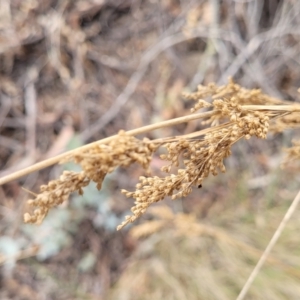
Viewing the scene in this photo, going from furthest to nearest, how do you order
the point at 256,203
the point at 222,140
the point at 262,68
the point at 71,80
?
1. the point at 71,80
2. the point at 262,68
3. the point at 256,203
4. the point at 222,140

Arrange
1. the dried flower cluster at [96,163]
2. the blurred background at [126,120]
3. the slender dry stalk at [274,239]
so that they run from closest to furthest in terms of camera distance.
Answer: the dried flower cluster at [96,163] < the slender dry stalk at [274,239] < the blurred background at [126,120]

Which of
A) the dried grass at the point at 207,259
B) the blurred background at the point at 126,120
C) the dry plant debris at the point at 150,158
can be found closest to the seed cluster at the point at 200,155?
the dry plant debris at the point at 150,158

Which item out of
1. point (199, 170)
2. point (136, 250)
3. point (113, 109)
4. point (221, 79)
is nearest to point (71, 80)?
point (113, 109)

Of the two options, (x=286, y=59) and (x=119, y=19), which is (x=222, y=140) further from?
(x=119, y=19)

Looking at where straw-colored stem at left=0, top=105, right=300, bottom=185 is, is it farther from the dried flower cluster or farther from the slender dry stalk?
the slender dry stalk

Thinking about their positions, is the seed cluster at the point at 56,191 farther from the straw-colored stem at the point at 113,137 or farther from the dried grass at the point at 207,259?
the dried grass at the point at 207,259
